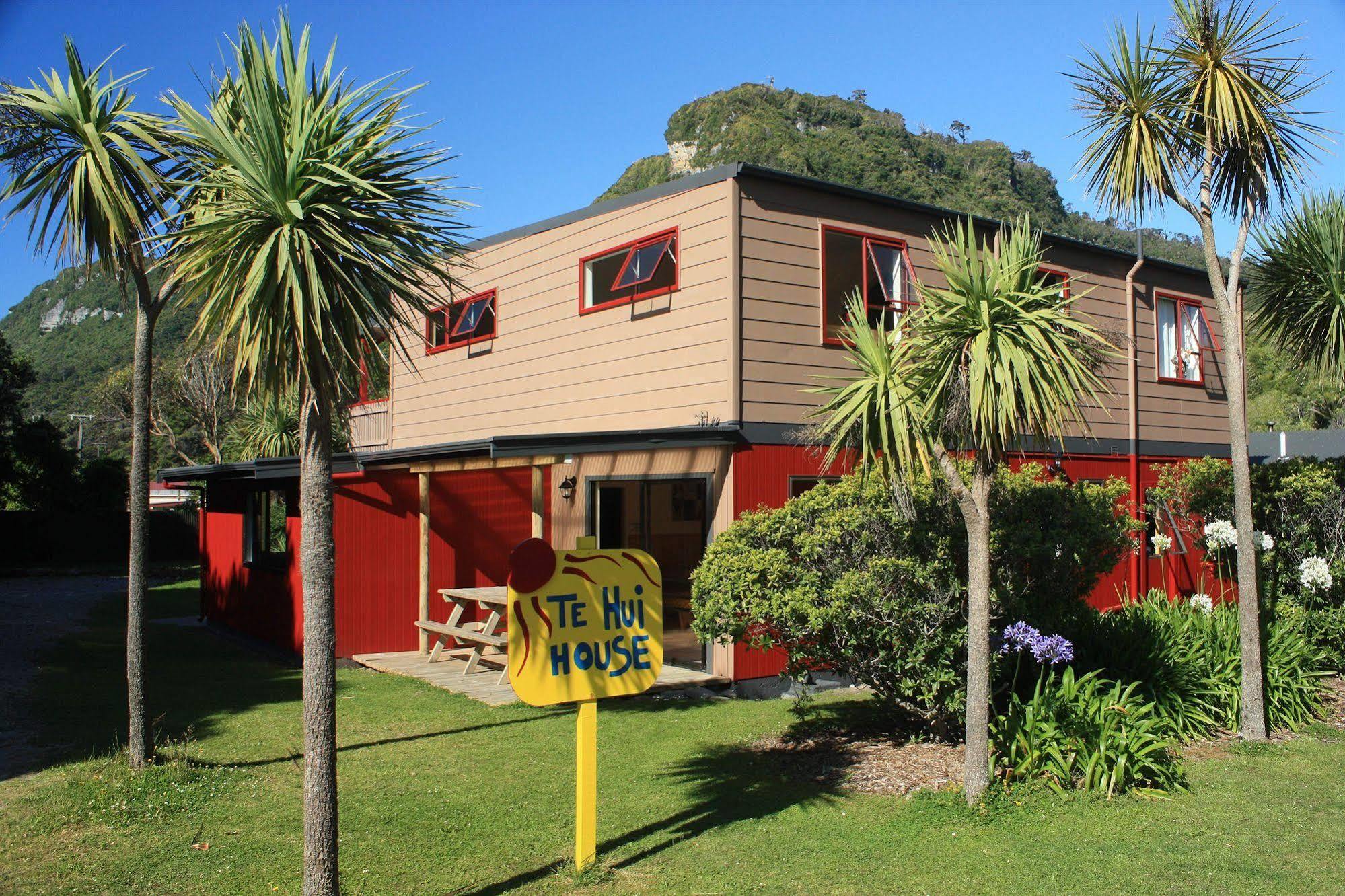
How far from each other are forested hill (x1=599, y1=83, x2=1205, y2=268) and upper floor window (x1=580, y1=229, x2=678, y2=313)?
127 feet

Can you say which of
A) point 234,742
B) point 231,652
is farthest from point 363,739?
point 231,652

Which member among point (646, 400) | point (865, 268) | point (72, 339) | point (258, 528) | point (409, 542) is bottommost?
point (409, 542)

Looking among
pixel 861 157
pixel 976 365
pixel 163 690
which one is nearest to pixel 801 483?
pixel 976 365

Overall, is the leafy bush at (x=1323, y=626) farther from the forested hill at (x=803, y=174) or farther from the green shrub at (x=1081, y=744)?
the forested hill at (x=803, y=174)

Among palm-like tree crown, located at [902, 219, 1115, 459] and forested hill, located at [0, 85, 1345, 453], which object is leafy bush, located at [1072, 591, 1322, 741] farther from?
forested hill, located at [0, 85, 1345, 453]

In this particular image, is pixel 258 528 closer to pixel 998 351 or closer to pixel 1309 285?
pixel 998 351

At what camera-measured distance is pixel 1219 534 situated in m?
10.2

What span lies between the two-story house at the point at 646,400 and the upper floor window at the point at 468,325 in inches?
1.9

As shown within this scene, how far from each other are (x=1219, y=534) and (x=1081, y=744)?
4.71 meters

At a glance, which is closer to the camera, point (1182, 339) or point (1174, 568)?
point (1174, 568)

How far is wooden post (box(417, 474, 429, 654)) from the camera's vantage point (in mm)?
12398

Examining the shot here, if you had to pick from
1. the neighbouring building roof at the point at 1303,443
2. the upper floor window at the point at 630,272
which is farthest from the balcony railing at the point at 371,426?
the neighbouring building roof at the point at 1303,443

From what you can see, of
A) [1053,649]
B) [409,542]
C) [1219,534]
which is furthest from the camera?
[409,542]

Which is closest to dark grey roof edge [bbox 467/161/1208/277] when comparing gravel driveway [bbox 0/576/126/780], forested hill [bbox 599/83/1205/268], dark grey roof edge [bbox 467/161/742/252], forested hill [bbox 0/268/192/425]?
dark grey roof edge [bbox 467/161/742/252]
